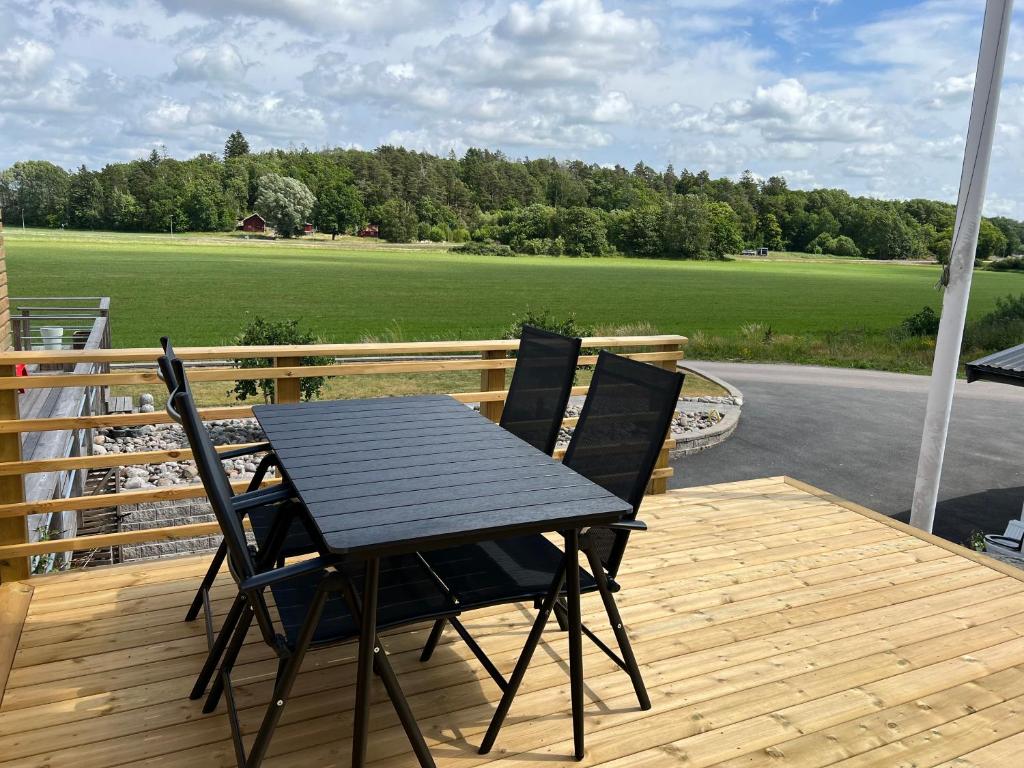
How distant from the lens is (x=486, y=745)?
2.26 metres

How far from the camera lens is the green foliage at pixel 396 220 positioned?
68.0 metres

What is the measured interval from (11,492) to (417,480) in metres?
2.06

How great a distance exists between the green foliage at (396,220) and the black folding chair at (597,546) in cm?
6717

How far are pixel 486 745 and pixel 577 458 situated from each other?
43.5 inches

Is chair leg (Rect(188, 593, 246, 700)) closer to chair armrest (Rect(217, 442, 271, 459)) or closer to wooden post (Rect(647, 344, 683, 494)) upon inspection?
chair armrest (Rect(217, 442, 271, 459))

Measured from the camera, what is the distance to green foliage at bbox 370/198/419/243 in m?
68.0

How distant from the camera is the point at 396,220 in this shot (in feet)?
225

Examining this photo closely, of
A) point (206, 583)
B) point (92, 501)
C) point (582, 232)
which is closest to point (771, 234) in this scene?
point (582, 232)

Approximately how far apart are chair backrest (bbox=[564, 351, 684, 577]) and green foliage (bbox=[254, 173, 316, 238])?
62375 millimetres

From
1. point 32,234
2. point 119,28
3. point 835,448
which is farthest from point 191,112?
point 835,448

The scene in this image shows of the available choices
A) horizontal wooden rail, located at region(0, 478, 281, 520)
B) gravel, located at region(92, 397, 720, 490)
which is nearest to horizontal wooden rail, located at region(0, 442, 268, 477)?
horizontal wooden rail, located at region(0, 478, 281, 520)

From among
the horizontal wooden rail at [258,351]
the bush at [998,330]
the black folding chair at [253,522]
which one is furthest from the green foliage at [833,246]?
the black folding chair at [253,522]

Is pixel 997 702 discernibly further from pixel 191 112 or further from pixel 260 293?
pixel 191 112

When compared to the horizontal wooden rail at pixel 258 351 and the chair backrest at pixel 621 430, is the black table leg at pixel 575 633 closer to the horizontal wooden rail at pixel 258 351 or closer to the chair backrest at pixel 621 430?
the chair backrest at pixel 621 430
